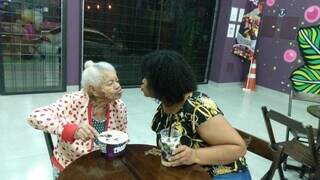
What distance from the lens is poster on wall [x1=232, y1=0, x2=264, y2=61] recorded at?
568 centimetres

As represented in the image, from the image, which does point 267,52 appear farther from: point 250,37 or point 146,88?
point 146,88

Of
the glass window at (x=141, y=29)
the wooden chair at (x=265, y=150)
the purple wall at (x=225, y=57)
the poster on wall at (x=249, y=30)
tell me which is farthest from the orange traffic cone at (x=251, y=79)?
the wooden chair at (x=265, y=150)

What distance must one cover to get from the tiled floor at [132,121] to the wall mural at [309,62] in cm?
39

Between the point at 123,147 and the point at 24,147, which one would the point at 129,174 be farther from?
the point at 24,147

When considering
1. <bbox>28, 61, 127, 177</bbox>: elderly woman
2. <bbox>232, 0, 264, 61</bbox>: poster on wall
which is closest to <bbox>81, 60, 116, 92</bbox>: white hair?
<bbox>28, 61, 127, 177</bbox>: elderly woman

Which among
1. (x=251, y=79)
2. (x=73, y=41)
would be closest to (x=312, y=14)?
(x=251, y=79)

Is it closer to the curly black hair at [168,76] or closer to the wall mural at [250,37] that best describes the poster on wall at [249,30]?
the wall mural at [250,37]

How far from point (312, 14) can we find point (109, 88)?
4.73m

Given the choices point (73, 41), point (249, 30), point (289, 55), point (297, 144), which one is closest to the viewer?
point (297, 144)

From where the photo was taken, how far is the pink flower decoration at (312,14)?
16.1 ft

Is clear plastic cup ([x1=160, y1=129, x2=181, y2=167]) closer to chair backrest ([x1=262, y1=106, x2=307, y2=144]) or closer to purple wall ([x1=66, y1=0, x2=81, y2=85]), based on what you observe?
chair backrest ([x1=262, y1=106, x2=307, y2=144])

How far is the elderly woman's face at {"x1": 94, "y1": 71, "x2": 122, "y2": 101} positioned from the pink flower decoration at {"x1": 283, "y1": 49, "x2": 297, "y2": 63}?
4688mm

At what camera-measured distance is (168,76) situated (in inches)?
49.4

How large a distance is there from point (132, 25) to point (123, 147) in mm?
3998
